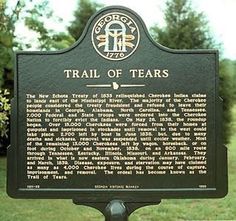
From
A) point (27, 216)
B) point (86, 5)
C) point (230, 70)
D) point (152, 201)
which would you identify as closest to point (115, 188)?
point (152, 201)

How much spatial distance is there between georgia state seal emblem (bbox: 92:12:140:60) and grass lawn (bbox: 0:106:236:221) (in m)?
3.82

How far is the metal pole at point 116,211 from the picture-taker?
397 centimetres

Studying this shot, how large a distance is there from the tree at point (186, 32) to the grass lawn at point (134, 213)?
4.40 m

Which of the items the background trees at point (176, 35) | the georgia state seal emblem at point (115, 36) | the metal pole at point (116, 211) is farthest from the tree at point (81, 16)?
the metal pole at point (116, 211)

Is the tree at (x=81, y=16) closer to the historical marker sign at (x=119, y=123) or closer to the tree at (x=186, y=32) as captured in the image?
the tree at (x=186, y=32)

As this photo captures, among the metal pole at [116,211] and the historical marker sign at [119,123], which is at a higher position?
the historical marker sign at [119,123]

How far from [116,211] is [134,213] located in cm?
401

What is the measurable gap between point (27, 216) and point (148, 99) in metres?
4.16

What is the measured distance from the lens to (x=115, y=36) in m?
4.09

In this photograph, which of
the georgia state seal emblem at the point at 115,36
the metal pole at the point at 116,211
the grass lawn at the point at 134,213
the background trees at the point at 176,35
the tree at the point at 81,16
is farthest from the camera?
the tree at the point at 81,16

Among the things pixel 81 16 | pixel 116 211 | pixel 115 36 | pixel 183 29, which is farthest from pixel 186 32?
pixel 116 211

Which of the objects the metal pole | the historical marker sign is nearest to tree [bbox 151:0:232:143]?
the historical marker sign

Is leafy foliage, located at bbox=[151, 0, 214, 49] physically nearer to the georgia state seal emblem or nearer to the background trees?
the background trees

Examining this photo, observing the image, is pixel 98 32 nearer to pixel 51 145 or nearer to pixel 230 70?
pixel 51 145
